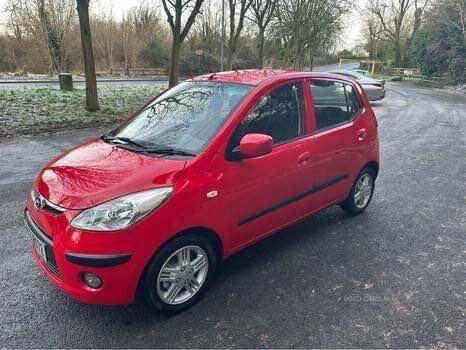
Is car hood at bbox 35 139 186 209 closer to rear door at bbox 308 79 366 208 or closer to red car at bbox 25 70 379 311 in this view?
red car at bbox 25 70 379 311

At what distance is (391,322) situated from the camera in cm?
295

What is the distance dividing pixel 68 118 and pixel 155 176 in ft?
29.0

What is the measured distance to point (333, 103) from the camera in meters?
4.29

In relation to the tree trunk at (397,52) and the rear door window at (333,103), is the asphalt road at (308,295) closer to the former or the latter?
the rear door window at (333,103)

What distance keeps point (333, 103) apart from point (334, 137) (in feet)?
1.36

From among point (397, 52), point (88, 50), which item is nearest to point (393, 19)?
point (397, 52)

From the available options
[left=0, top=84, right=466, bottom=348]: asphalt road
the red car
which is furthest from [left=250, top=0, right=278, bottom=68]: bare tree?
the red car

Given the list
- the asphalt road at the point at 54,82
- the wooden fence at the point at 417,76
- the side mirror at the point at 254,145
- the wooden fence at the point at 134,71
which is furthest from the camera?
the wooden fence at the point at 134,71

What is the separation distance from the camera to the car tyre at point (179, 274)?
9.13 feet

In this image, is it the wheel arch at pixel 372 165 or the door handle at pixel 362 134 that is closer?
the door handle at pixel 362 134

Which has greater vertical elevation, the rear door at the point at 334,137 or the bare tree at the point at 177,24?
the bare tree at the point at 177,24

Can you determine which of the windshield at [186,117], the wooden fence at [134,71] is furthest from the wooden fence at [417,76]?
the windshield at [186,117]

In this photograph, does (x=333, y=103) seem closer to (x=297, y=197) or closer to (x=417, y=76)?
(x=297, y=197)

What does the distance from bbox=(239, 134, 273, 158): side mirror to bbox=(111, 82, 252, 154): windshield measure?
27 centimetres
